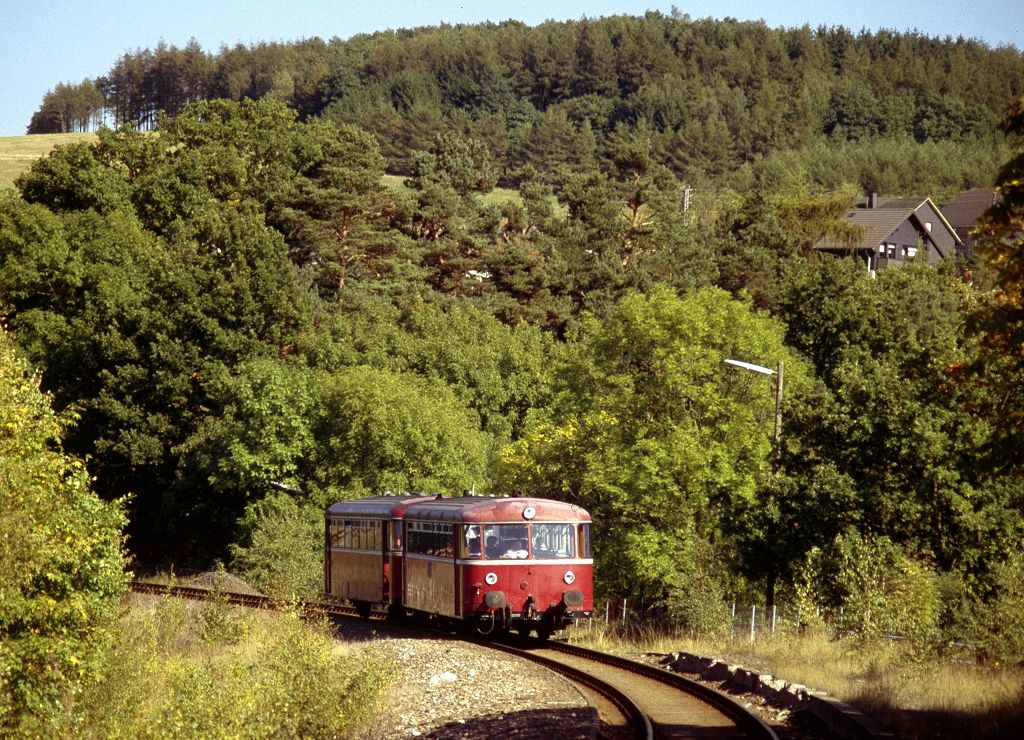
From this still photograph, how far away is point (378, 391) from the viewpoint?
160 feet

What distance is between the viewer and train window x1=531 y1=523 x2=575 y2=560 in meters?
27.0

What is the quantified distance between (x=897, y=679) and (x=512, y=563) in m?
9.21

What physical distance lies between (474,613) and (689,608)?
558cm

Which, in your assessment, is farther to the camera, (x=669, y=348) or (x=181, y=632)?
(x=669, y=348)

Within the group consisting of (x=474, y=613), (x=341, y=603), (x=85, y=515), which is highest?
(x=85, y=515)

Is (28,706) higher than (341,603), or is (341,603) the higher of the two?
(28,706)

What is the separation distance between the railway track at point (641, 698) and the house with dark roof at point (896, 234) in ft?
275

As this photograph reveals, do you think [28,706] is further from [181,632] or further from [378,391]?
[378,391]

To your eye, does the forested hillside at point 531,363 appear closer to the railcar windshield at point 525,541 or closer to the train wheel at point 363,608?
the railcar windshield at point 525,541

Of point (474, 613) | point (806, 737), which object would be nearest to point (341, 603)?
point (474, 613)

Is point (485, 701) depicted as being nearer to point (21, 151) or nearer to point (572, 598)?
point (572, 598)

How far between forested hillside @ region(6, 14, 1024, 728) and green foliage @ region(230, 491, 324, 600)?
0.56 ft

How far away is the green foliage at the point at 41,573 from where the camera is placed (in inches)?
722

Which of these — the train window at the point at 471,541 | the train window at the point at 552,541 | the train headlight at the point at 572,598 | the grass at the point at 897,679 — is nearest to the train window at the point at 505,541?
the train window at the point at 471,541
